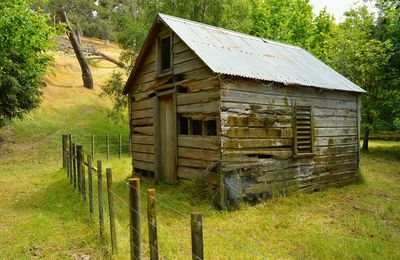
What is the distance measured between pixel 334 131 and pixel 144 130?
688cm

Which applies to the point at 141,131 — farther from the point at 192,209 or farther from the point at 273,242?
the point at 273,242

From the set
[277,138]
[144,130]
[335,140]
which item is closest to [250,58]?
[277,138]

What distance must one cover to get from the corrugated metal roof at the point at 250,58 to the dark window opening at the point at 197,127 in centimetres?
206

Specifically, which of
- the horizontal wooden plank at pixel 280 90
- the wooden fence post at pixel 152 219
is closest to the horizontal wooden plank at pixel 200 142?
the horizontal wooden plank at pixel 280 90

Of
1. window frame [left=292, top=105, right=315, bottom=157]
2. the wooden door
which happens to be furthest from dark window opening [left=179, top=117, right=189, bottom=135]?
window frame [left=292, top=105, right=315, bottom=157]

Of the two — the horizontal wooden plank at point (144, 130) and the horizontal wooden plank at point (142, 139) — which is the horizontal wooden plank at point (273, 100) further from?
the horizontal wooden plank at point (142, 139)

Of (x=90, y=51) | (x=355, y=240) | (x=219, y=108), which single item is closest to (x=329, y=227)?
(x=355, y=240)

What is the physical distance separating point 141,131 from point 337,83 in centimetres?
744

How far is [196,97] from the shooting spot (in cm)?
948

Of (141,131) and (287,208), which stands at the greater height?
(141,131)

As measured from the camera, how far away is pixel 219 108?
337 inches

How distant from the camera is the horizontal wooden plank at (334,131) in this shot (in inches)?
436

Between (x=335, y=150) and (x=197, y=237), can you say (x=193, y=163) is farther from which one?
(x=197, y=237)

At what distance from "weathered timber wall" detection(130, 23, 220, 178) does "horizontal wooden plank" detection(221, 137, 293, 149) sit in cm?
24
